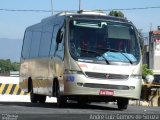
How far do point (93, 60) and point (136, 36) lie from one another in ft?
6.17

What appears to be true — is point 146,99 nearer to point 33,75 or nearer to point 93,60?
point 33,75

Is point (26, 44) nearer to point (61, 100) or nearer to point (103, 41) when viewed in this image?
point (61, 100)

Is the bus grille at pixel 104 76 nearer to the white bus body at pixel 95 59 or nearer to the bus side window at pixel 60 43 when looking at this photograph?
the white bus body at pixel 95 59

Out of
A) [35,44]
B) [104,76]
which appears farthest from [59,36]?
[35,44]

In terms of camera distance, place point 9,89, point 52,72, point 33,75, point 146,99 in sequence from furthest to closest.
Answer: point 146,99 → point 9,89 → point 33,75 → point 52,72

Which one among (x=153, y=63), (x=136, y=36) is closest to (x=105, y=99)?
(x=136, y=36)

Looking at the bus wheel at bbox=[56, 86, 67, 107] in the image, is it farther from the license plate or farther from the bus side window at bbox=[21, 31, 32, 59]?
the bus side window at bbox=[21, 31, 32, 59]

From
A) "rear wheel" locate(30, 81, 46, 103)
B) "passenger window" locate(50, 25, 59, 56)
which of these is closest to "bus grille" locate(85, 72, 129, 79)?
"passenger window" locate(50, 25, 59, 56)

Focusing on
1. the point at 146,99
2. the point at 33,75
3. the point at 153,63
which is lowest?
the point at 153,63

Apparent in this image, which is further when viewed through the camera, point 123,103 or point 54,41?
point 54,41

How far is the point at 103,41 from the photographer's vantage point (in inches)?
829

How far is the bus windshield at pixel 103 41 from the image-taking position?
67.9ft

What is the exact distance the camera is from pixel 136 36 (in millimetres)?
21578

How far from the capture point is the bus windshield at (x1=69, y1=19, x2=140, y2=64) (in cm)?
2070
